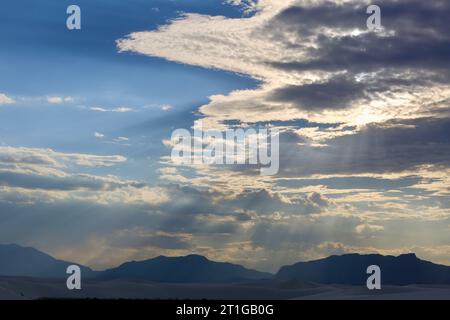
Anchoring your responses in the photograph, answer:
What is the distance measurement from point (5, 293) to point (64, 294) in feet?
156
